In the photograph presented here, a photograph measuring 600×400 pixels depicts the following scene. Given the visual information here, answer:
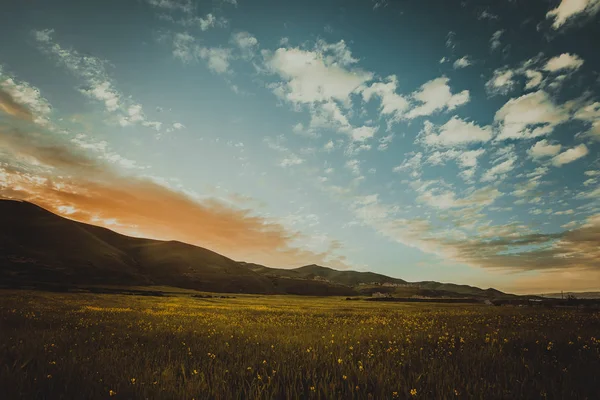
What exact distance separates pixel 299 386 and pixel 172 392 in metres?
1.99

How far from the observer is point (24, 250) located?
195625mm

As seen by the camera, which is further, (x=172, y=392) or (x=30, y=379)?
(x=30, y=379)

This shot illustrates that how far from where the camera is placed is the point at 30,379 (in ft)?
16.1

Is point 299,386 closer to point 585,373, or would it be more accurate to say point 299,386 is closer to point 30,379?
point 30,379

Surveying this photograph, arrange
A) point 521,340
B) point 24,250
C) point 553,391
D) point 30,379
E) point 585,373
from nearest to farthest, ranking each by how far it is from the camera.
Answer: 1. point 553,391
2. point 30,379
3. point 585,373
4. point 521,340
5. point 24,250

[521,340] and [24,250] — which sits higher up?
[24,250]

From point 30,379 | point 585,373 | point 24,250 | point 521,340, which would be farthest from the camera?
point 24,250

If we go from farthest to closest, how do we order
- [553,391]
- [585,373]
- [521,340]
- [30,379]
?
[521,340] → [585,373] → [30,379] → [553,391]

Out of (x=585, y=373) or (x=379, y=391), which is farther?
(x=585, y=373)

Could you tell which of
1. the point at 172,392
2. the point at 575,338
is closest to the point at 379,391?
the point at 172,392

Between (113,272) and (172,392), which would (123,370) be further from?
(113,272)

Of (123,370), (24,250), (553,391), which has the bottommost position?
(123,370)

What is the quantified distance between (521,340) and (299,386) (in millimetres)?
7891

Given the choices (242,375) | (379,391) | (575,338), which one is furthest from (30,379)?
(575,338)
